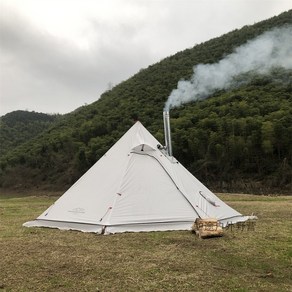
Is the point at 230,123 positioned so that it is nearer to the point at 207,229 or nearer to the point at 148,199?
the point at 148,199

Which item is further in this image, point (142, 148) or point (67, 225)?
point (142, 148)

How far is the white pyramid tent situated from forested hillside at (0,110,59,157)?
56965mm

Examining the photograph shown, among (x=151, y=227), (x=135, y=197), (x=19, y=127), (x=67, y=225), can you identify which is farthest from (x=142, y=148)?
(x=19, y=127)

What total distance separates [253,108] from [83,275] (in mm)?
28824

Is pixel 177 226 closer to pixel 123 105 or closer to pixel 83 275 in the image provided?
pixel 83 275

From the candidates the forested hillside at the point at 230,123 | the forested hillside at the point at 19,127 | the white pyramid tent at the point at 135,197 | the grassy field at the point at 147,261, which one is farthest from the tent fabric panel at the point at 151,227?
the forested hillside at the point at 19,127

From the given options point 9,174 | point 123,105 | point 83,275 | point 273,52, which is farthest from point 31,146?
point 83,275

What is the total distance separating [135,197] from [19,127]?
6949 centimetres

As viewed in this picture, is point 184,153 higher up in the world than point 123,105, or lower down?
lower down

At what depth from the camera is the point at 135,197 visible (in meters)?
8.88

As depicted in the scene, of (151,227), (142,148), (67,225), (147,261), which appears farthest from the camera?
(142,148)

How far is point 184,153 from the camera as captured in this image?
35219 millimetres

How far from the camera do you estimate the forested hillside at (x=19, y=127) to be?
68500mm

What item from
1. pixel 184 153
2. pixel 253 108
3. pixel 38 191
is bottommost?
pixel 38 191
